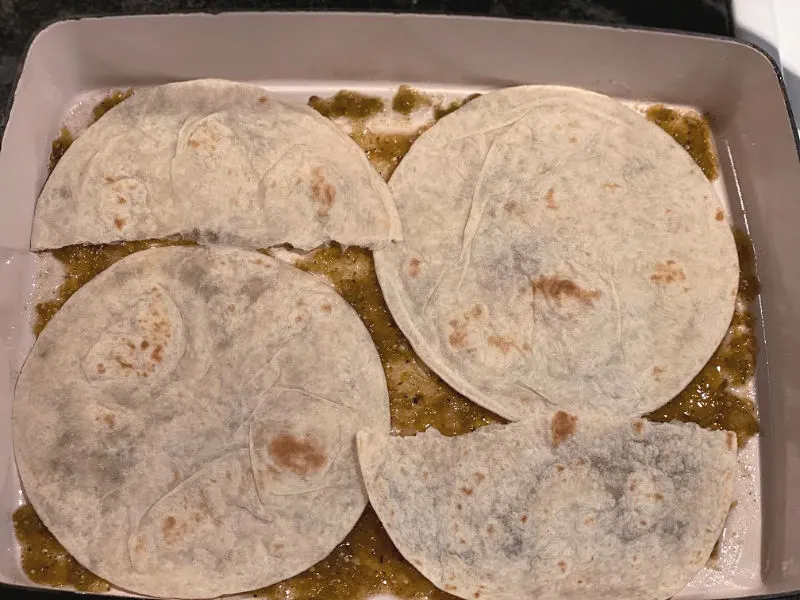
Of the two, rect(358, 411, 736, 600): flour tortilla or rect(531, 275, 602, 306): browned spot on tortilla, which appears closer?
rect(358, 411, 736, 600): flour tortilla

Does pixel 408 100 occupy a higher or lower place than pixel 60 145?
higher

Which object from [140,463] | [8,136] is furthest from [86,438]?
[8,136]

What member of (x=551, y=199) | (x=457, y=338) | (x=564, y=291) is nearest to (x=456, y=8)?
(x=551, y=199)

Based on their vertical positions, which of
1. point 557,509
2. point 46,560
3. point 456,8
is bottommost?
point 46,560

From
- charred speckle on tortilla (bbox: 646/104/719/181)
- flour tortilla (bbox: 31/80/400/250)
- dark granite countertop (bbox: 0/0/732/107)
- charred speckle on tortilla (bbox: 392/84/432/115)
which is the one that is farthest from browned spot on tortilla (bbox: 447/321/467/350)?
dark granite countertop (bbox: 0/0/732/107)

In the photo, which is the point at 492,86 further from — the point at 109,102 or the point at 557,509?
the point at 557,509

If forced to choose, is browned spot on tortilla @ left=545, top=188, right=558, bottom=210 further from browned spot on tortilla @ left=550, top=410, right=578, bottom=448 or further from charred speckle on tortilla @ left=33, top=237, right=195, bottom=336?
charred speckle on tortilla @ left=33, top=237, right=195, bottom=336

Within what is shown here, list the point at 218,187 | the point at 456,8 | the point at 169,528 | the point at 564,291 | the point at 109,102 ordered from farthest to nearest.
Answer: the point at 456,8, the point at 109,102, the point at 218,187, the point at 564,291, the point at 169,528

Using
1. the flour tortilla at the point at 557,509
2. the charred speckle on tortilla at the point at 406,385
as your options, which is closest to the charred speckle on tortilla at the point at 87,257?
the charred speckle on tortilla at the point at 406,385
